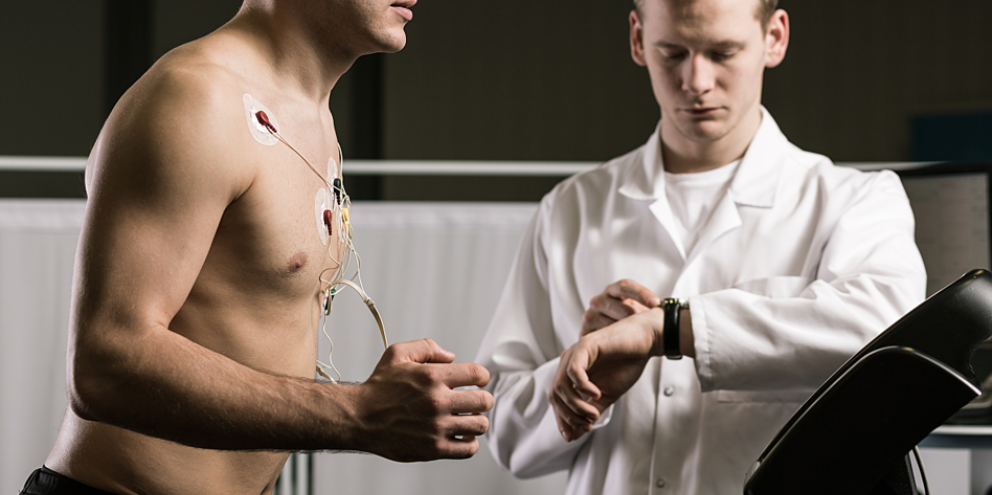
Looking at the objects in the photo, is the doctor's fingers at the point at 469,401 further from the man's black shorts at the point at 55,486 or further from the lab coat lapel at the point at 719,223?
the lab coat lapel at the point at 719,223

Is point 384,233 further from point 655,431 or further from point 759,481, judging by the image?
point 759,481

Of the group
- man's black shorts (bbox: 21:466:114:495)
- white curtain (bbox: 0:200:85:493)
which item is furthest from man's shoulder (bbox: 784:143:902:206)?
white curtain (bbox: 0:200:85:493)

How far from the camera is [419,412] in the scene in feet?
2.34

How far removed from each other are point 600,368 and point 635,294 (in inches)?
5.1

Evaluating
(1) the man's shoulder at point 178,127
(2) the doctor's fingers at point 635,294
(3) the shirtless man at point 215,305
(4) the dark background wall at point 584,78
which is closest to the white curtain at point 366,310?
(2) the doctor's fingers at point 635,294

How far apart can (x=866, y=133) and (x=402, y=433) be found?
181 inches

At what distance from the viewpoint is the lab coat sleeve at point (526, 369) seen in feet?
4.44

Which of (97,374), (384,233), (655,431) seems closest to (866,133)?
(384,233)

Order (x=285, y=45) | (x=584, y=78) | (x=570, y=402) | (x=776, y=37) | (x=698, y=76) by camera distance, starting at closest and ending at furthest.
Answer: (x=285, y=45), (x=570, y=402), (x=698, y=76), (x=776, y=37), (x=584, y=78)

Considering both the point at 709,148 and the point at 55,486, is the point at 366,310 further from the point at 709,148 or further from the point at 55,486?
the point at 55,486

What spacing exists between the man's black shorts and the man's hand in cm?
29

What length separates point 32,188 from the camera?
4230mm

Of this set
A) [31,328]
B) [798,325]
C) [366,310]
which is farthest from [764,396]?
[31,328]

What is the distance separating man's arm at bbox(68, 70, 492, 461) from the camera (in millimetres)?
671
